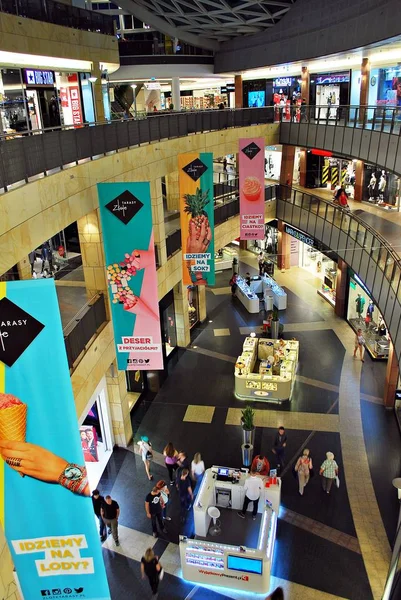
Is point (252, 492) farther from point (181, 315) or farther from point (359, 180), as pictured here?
point (359, 180)

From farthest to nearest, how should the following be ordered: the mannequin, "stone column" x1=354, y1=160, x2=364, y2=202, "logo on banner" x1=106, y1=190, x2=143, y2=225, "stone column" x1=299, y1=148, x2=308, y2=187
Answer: "stone column" x1=299, y1=148, x2=308, y2=187 → "stone column" x1=354, y1=160, x2=364, y2=202 → the mannequin → "logo on banner" x1=106, y1=190, x2=143, y2=225

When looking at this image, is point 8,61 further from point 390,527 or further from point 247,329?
point 390,527

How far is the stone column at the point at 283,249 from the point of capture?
28859 mm

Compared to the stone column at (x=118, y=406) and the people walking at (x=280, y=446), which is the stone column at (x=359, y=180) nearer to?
the people walking at (x=280, y=446)

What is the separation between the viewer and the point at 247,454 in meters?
13.6

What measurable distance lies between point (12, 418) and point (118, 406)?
29.9 ft

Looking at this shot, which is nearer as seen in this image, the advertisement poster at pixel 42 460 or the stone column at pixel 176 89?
the advertisement poster at pixel 42 460

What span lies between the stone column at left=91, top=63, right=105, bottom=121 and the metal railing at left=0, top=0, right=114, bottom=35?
137cm

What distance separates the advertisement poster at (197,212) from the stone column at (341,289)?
10349 millimetres

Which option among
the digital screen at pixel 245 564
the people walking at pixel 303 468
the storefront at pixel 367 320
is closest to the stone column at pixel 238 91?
the storefront at pixel 367 320

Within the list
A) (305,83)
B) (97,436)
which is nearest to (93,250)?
(97,436)

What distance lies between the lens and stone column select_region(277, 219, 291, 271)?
28859 millimetres

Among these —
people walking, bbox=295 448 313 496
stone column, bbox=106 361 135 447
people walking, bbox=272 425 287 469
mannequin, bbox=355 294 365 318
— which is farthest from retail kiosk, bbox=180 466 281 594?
mannequin, bbox=355 294 365 318

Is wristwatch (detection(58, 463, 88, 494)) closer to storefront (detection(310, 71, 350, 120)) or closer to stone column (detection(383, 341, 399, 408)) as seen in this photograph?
stone column (detection(383, 341, 399, 408))
